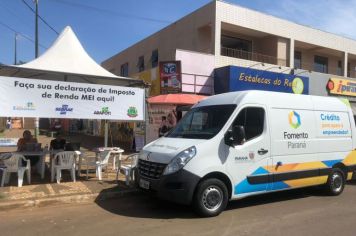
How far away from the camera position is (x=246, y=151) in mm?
7699

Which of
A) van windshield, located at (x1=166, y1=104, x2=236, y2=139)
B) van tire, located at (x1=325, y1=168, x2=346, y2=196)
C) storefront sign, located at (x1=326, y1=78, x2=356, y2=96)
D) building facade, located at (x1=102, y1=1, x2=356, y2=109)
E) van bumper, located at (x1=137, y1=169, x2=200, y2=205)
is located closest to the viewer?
van bumper, located at (x1=137, y1=169, x2=200, y2=205)

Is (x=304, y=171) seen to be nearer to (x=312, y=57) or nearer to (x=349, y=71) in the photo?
(x=312, y=57)

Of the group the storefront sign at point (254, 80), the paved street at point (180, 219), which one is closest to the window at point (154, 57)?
the storefront sign at point (254, 80)

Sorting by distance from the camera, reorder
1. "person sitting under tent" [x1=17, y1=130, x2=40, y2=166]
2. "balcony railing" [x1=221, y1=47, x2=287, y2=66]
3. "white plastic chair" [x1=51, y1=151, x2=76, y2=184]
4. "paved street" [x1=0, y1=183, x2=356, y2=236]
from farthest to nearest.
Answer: "balcony railing" [x1=221, y1=47, x2=287, y2=66], "person sitting under tent" [x1=17, y1=130, x2=40, y2=166], "white plastic chair" [x1=51, y1=151, x2=76, y2=184], "paved street" [x1=0, y1=183, x2=356, y2=236]

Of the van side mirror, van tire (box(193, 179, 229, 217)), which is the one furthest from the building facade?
van tire (box(193, 179, 229, 217))

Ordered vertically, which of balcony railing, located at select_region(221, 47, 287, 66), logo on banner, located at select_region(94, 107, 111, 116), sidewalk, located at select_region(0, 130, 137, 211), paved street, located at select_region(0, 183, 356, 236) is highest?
balcony railing, located at select_region(221, 47, 287, 66)

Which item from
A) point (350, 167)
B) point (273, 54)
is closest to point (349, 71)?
point (273, 54)

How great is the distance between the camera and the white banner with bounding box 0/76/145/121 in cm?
920

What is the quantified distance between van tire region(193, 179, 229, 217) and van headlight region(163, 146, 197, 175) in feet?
1.66

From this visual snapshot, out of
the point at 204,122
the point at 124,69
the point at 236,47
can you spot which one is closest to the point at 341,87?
the point at 236,47

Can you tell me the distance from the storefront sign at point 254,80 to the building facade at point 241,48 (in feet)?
0.65

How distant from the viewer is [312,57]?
2855 cm

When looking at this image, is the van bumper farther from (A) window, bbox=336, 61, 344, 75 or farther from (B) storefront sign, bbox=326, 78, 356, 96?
(A) window, bbox=336, 61, 344, 75

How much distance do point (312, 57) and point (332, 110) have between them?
20172mm
